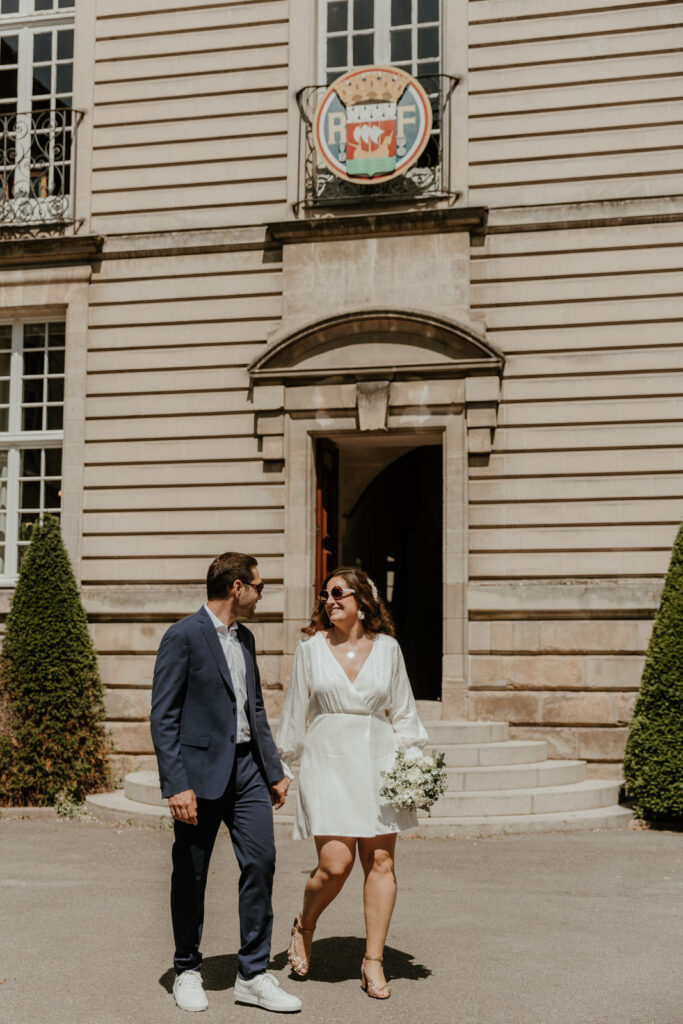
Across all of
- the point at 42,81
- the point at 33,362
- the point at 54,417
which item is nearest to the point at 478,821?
the point at 54,417

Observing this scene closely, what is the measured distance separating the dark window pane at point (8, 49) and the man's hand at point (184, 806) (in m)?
11.9

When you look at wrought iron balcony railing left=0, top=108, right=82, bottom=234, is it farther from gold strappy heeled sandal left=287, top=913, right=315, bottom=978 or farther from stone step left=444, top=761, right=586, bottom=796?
gold strappy heeled sandal left=287, top=913, right=315, bottom=978

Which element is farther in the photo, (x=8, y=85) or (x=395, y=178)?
(x=8, y=85)

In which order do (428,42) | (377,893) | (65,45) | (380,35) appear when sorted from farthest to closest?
(65,45)
(380,35)
(428,42)
(377,893)

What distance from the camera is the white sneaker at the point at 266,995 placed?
488cm

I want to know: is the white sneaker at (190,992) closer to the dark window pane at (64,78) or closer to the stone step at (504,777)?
the stone step at (504,777)

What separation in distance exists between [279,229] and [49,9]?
4.40 metres

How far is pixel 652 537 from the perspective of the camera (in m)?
11.7

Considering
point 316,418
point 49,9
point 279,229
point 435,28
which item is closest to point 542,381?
point 316,418

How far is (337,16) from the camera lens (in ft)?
44.0

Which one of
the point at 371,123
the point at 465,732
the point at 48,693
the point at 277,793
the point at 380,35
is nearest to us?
the point at 277,793

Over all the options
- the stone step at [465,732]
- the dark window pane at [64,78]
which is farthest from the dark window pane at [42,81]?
the stone step at [465,732]

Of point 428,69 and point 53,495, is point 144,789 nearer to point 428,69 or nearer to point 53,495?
point 53,495

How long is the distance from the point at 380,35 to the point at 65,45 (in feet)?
12.4
